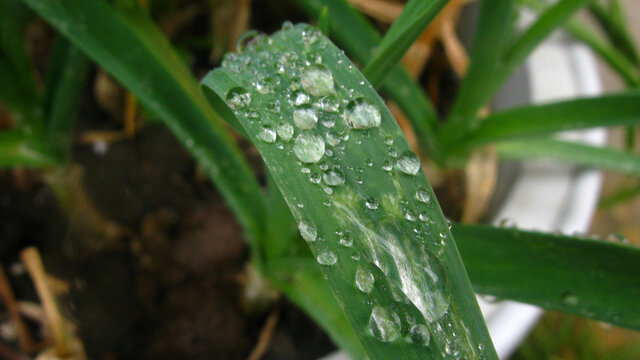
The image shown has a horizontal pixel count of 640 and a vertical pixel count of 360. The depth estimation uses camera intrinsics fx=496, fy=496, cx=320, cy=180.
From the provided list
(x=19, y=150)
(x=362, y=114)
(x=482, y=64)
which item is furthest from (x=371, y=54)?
(x=19, y=150)

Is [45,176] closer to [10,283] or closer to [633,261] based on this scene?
[10,283]

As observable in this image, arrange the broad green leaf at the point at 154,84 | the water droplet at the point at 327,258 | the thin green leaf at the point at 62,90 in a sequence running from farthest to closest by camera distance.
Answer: the thin green leaf at the point at 62,90
the broad green leaf at the point at 154,84
the water droplet at the point at 327,258

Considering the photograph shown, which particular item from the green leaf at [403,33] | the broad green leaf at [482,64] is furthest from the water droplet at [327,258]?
the broad green leaf at [482,64]

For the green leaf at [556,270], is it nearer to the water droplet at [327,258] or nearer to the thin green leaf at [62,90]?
the water droplet at [327,258]

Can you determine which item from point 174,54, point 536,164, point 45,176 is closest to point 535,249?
point 536,164

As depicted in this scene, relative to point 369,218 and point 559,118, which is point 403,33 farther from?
point 559,118

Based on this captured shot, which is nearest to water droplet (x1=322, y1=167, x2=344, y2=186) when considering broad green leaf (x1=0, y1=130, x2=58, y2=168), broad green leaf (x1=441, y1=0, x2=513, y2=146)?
broad green leaf (x1=441, y1=0, x2=513, y2=146)

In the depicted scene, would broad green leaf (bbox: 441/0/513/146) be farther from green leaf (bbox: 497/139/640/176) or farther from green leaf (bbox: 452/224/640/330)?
green leaf (bbox: 452/224/640/330)
